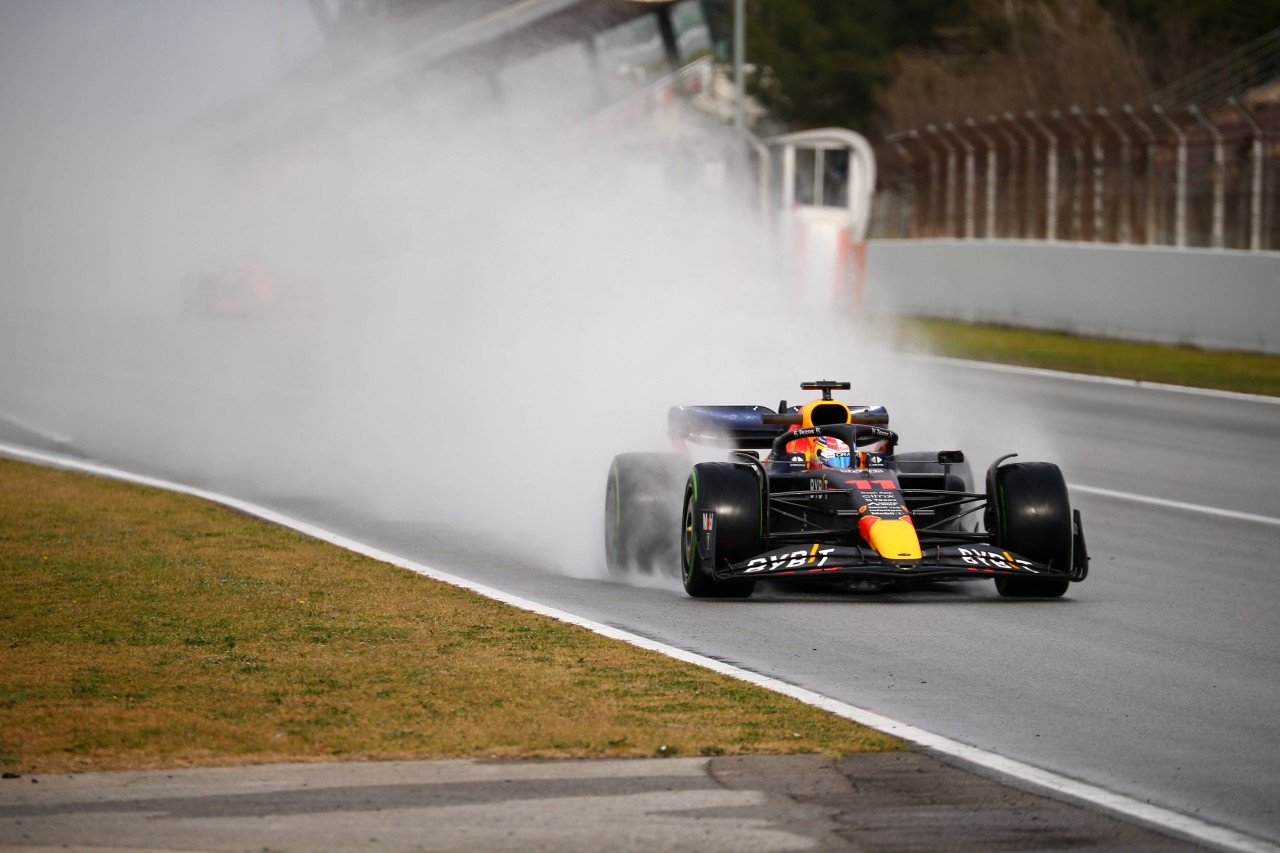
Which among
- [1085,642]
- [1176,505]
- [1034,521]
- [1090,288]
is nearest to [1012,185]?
[1090,288]

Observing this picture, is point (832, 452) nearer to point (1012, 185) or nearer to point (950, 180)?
point (1012, 185)

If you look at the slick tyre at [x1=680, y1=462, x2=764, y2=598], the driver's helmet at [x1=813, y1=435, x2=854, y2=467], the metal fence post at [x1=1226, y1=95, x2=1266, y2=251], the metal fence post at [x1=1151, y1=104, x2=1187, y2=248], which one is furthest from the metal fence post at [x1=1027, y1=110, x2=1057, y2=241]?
the slick tyre at [x1=680, y1=462, x2=764, y2=598]

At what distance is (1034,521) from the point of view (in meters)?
10.0

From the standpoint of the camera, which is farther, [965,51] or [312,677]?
[965,51]

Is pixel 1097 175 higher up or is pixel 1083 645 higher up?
pixel 1097 175

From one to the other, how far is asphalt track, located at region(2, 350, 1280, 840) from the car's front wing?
21cm

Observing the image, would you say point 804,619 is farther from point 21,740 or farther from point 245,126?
point 245,126

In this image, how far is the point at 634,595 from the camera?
10484 mm

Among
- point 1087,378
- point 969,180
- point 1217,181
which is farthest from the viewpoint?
point 969,180

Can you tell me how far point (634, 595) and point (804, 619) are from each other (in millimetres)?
1244

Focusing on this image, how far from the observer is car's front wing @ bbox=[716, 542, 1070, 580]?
9633mm

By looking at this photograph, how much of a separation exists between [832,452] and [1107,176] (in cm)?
2010

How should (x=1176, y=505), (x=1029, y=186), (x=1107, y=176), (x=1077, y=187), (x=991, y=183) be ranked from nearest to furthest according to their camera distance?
→ 1. (x=1176, y=505)
2. (x=1107, y=176)
3. (x=1077, y=187)
4. (x=1029, y=186)
5. (x=991, y=183)

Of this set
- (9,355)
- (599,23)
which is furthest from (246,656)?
(9,355)
